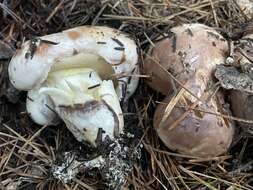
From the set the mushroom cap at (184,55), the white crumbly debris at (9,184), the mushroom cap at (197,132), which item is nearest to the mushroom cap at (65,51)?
the mushroom cap at (184,55)

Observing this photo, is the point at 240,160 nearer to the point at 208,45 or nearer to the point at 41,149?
the point at 208,45

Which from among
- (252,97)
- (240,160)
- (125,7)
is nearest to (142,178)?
(240,160)

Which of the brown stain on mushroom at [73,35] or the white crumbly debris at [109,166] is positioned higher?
the brown stain on mushroom at [73,35]

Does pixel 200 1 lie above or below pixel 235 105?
above

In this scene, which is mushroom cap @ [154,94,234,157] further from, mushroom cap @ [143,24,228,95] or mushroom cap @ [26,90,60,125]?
mushroom cap @ [26,90,60,125]

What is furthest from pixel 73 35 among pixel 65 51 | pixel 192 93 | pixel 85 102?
pixel 192 93

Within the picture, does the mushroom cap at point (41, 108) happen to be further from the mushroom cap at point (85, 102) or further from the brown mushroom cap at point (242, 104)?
the brown mushroom cap at point (242, 104)

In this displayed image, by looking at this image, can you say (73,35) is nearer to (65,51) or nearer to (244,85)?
(65,51)
